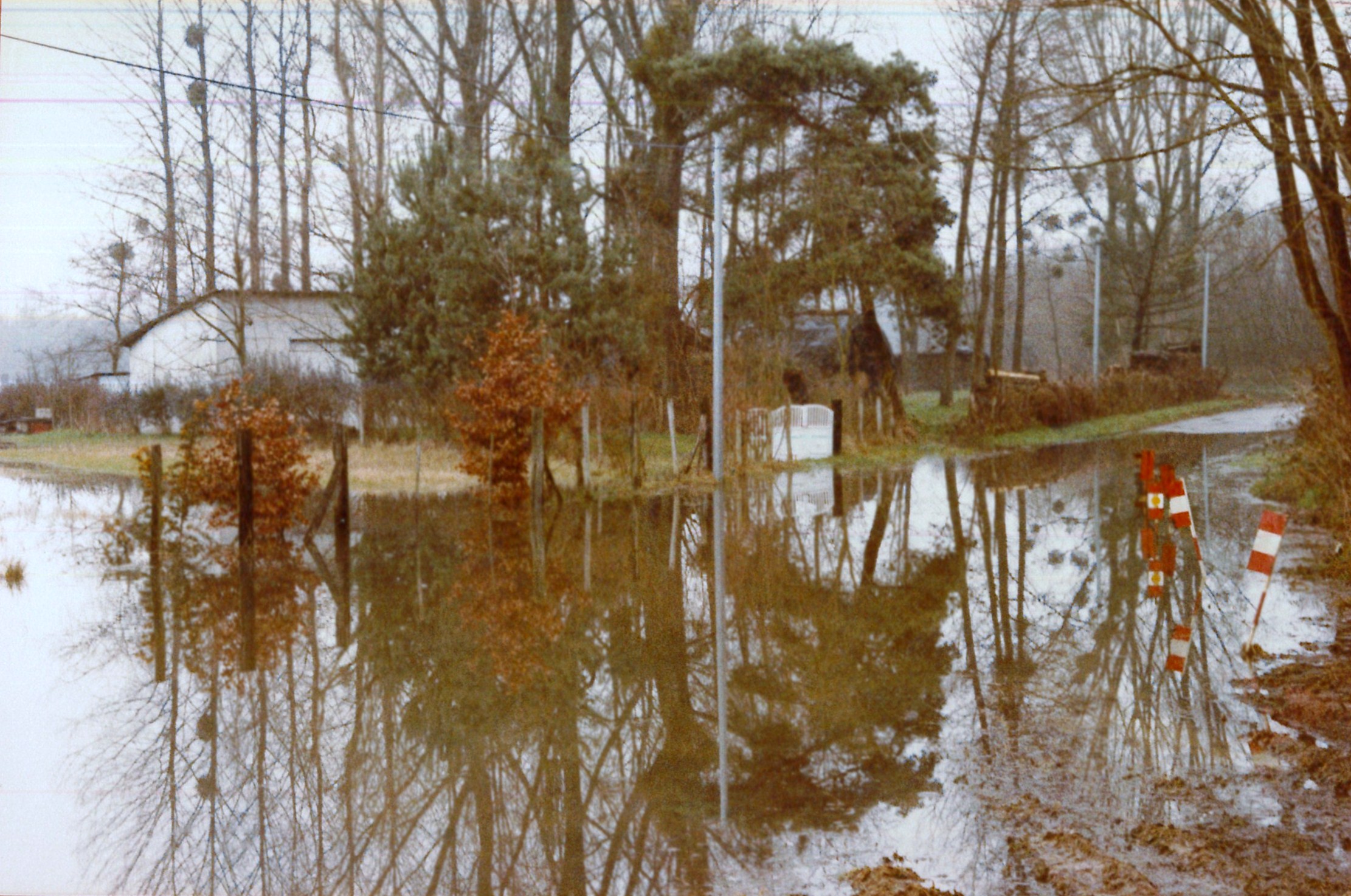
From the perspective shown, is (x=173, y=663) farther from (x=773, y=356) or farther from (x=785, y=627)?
(x=773, y=356)

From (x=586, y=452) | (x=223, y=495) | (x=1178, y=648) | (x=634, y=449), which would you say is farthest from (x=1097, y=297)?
(x=1178, y=648)

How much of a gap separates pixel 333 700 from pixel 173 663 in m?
Result: 1.66

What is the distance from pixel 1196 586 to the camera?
34.6 ft

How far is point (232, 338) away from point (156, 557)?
9.97 feet

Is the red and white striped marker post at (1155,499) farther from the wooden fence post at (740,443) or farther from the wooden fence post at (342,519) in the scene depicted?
the wooden fence post at (740,443)

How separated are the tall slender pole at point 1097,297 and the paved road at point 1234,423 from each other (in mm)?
3177

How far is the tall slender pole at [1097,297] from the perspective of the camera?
40875 millimetres

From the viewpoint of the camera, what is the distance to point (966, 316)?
32.2 m

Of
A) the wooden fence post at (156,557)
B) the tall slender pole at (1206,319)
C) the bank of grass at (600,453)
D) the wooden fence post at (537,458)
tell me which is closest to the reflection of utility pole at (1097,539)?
the bank of grass at (600,453)

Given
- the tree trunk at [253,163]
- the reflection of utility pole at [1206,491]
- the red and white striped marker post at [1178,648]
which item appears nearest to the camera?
the red and white striped marker post at [1178,648]

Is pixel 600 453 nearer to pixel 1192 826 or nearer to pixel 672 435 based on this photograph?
pixel 672 435

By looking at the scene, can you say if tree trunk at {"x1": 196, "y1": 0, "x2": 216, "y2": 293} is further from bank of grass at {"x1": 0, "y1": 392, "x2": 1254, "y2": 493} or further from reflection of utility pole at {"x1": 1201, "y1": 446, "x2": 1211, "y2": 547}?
reflection of utility pole at {"x1": 1201, "y1": 446, "x2": 1211, "y2": 547}

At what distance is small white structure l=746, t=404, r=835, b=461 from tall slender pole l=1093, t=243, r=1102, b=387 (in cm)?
1506

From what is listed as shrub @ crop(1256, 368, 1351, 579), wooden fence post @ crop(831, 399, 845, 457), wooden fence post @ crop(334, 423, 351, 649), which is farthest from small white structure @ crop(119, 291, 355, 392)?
shrub @ crop(1256, 368, 1351, 579)
